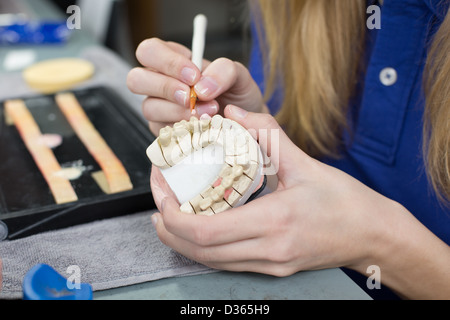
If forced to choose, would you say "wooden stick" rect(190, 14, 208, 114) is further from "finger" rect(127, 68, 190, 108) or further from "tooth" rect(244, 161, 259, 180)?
"tooth" rect(244, 161, 259, 180)

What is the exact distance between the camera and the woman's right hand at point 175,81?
607 millimetres

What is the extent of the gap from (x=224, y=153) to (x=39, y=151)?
1.32 ft

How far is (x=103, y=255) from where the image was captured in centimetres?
55

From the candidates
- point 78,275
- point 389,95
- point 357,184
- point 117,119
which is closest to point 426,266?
point 357,184

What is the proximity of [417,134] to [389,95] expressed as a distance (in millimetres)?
75

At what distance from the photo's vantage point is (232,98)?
713 mm

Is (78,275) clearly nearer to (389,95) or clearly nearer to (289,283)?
(289,283)

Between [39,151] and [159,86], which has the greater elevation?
[159,86]

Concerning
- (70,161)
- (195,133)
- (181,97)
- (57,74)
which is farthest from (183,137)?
(57,74)

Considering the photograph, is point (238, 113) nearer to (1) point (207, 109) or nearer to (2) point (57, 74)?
(1) point (207, 109)

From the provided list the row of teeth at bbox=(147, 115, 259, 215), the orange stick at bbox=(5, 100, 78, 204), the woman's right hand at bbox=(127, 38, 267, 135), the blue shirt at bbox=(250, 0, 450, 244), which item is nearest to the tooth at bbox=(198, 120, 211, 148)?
the row of teeth at bbox=(147, 115, 259, 215)

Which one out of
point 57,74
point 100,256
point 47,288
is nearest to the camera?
point 47,288

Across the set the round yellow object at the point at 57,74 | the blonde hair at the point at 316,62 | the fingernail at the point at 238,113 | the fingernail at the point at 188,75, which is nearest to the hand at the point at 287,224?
the fingernail at the point at 238,113

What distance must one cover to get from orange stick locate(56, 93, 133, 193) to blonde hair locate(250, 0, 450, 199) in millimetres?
338
